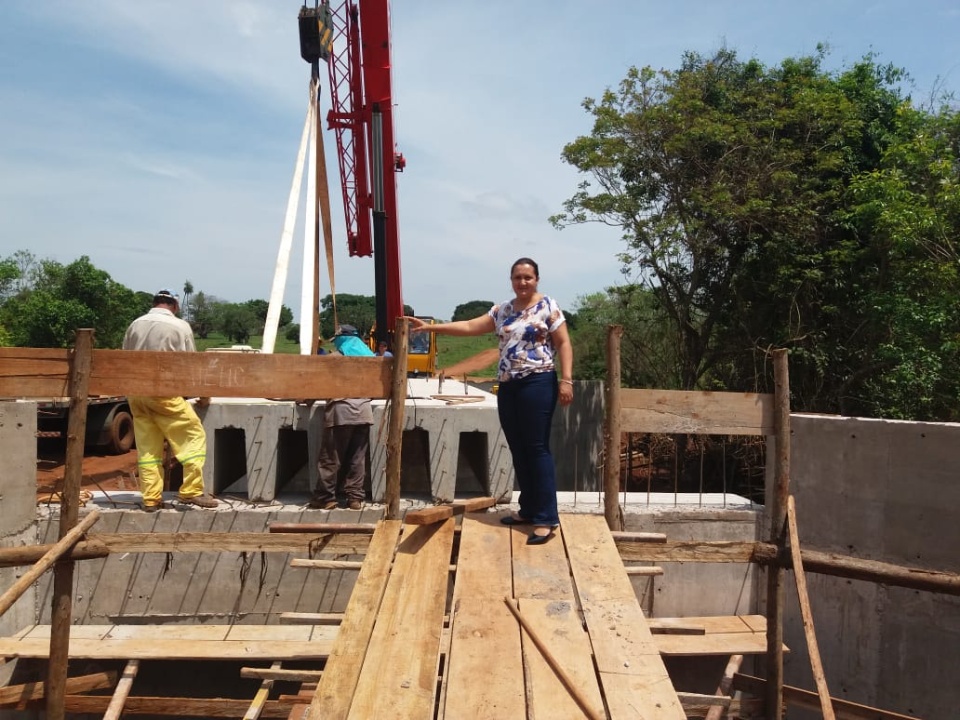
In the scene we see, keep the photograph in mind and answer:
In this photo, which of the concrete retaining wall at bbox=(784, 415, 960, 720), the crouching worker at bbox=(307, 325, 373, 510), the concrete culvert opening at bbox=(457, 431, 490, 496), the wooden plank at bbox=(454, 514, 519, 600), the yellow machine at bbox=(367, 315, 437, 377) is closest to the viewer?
the wooden plank at bbox=(454, 514, 519, 600)

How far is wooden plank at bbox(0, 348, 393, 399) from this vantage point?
379cm

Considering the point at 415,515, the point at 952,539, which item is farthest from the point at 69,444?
the point at 952,539

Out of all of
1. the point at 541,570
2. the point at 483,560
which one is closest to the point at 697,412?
the point at 541,570

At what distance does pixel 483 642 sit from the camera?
9.13 ft

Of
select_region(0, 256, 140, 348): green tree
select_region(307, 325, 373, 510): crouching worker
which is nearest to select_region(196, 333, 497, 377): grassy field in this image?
select_region(0, 256, 140, 348): green tree

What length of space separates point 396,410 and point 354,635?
4.66 feet

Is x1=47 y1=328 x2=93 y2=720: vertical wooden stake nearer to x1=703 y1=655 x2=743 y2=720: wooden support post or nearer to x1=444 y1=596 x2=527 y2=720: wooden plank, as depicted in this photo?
x1=444 y1=596 x2=527 y2=720: wooden plank

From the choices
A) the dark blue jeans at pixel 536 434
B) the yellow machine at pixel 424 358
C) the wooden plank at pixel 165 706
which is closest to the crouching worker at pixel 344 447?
the wooden plank at pixel 165 706

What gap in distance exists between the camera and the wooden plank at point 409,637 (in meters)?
2.40

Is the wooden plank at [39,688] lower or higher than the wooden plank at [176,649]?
lower

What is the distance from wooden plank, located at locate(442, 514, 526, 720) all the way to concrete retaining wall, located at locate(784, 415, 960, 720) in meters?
3.77

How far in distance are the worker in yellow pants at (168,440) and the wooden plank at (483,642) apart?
3.15 metres

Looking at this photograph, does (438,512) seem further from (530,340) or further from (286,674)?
(286,674)

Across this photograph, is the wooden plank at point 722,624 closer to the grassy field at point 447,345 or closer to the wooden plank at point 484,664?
the wooden plank at point 484,664
